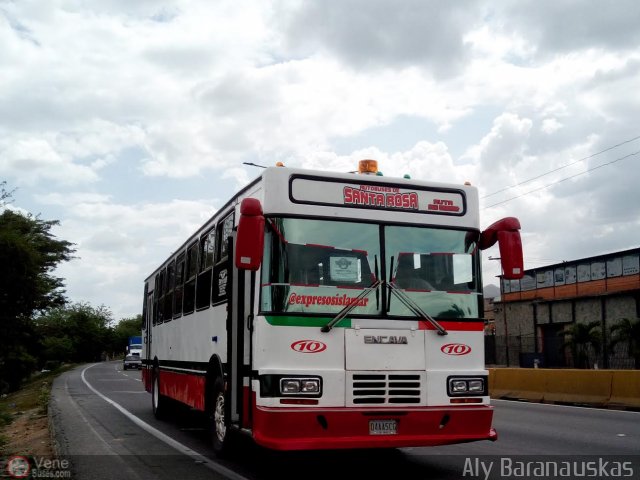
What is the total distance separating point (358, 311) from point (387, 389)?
882 millimetres

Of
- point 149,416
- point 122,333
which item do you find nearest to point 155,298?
point 149,416

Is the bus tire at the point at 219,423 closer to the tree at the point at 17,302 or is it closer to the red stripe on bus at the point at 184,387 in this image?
the red stripe on bus at the point at 184,387

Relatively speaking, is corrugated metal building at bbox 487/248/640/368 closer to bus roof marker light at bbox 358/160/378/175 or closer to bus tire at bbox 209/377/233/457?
bus tire at bbox 209/377/233/457

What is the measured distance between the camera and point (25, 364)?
40156 mm

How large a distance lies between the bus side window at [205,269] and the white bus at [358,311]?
1872 mm

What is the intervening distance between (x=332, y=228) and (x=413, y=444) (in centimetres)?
246

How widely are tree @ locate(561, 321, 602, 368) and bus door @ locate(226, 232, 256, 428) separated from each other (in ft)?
→ 95.7

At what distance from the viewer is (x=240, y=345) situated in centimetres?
841

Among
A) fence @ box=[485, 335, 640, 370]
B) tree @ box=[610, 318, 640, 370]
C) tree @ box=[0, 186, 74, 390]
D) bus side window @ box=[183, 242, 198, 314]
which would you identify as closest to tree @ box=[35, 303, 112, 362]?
tree @ box=[0, 186, 74, 390]

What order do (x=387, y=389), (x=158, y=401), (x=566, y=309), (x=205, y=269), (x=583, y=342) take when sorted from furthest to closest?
(x=566, y=309), (x=583, y=342), (x=158, y=401), (x=205, y=269), (x=387, y=389)

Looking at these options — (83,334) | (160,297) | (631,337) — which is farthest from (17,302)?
(83,334)

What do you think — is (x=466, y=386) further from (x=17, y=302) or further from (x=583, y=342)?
(x=17, y=302)

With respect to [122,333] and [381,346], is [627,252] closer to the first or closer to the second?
[381,346]

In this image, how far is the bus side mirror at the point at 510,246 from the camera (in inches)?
325
